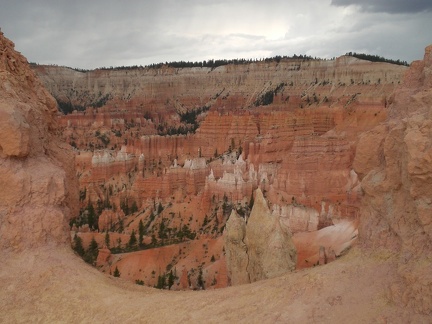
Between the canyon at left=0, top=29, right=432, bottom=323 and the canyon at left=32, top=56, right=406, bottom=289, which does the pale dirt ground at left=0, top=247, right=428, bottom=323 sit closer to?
the canyon at left=0, top=29, right=432, bottom=323

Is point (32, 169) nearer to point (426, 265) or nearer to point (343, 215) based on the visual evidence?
point (426, 265)

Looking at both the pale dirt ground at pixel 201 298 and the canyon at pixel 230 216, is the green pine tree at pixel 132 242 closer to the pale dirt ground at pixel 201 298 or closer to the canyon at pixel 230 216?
the canyon at pixel 230 216

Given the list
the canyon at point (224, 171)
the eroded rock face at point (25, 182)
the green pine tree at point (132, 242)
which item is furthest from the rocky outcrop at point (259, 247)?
the green pine tree at point (132, 242)

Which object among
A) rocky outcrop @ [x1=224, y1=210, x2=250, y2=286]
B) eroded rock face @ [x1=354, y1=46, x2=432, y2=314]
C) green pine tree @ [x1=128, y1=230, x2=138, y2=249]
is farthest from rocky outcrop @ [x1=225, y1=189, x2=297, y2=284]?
green pine tree @ [x1=128, y1=230, x2=138, y2=249]

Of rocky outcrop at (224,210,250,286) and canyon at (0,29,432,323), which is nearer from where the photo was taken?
canyon at (0,29,432,323)

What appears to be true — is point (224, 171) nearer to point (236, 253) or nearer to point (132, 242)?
point (132, 242)

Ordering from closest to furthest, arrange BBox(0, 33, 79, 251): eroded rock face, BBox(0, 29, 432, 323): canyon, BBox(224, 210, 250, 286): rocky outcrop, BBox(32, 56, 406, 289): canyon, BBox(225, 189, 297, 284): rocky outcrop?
BBox(0, 29, 432, 323): canyon
BBox(0, 33, 79, 251): eroded rock face
BBox(225, 189, 297, 284): rocky outcrop
BBox(224, 210, 250, 286): rocky outcrop
BBox(32, 56, 406, 289): canyon
